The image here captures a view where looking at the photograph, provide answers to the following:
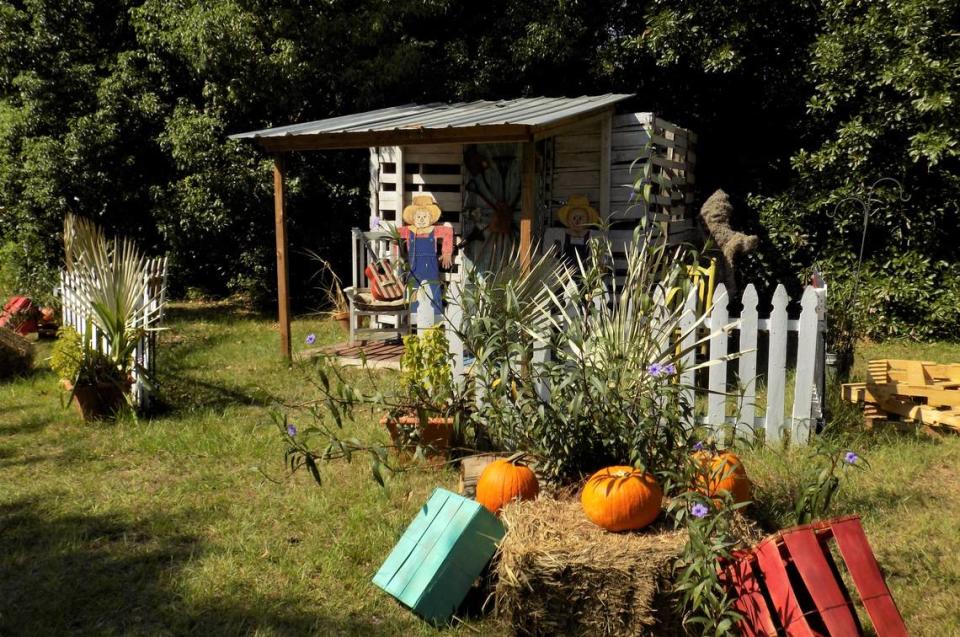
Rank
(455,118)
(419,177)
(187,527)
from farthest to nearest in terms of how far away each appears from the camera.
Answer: (419,177), (455,118), (187,527)

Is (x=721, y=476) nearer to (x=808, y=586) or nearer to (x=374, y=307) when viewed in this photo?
(x=808, y=586)

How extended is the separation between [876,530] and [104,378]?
4.85 meters

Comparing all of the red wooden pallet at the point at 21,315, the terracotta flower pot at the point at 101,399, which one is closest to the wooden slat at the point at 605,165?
the terracotta flower pot at the point at 101,399

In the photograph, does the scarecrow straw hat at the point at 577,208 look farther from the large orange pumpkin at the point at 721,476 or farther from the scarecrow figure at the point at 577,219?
the large orange pumpkin at the point at 721,476

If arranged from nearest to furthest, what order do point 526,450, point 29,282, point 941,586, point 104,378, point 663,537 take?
point 663,537
point 941,586
point 526,450
point 104,378
point 29,282

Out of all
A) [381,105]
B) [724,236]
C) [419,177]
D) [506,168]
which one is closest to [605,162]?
[506,168]

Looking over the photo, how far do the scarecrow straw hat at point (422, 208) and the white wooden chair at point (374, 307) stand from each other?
1.09 ft

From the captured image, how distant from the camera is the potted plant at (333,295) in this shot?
31.6 ft

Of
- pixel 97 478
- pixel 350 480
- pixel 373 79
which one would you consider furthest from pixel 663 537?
pixel 373 79

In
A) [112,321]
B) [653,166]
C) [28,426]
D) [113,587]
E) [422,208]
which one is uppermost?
[653,166]

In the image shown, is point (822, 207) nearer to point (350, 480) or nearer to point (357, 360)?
point (357, 360)

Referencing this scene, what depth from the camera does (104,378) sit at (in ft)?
19.2

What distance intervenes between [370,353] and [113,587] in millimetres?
4993

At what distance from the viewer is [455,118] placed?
286 inches
